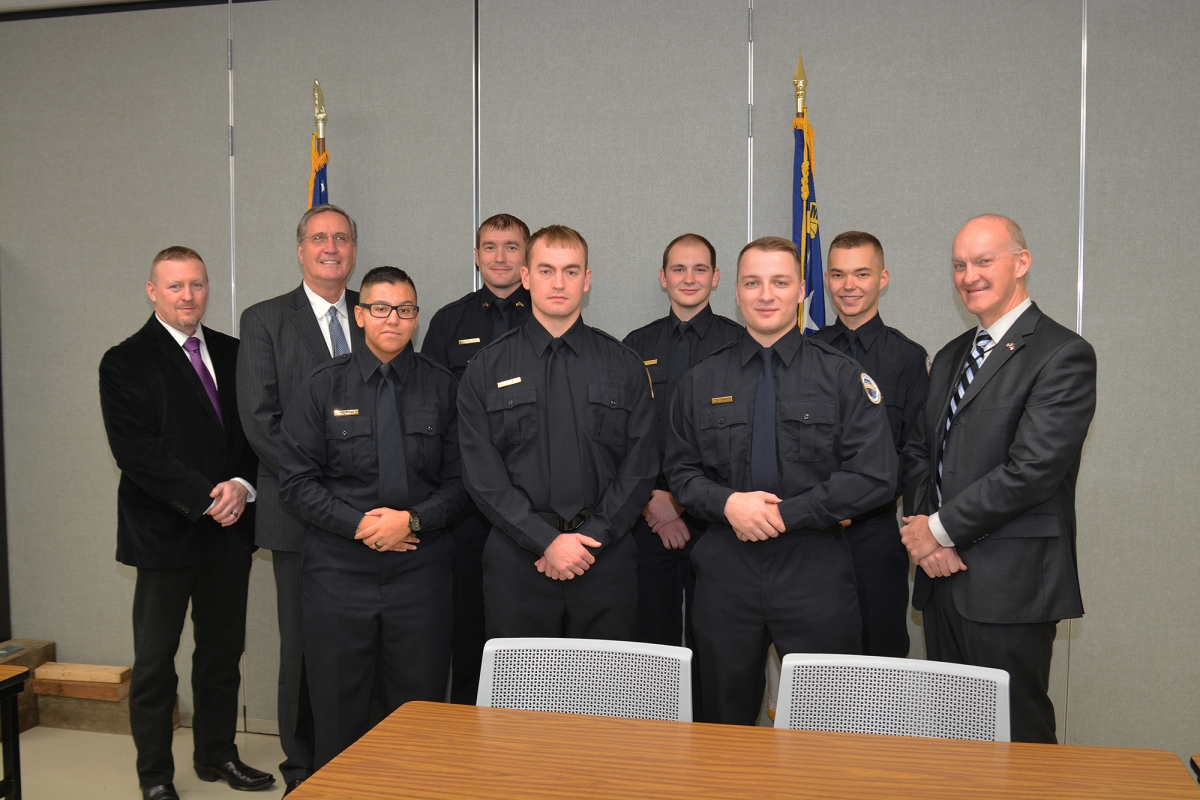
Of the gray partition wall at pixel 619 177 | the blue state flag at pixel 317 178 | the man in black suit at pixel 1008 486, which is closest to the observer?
the man in black suit at pixel 1008 486

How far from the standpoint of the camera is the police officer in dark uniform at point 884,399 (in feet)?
10.5

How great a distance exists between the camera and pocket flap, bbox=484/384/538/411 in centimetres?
282

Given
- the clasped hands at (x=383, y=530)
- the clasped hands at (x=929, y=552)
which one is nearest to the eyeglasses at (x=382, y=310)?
the clasped hands at (x=383, y=530)

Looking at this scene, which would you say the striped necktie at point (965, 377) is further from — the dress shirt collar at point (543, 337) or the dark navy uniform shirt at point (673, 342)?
the dress shirt collar at point (543, 337)

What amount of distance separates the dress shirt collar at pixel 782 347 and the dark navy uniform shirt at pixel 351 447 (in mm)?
1055

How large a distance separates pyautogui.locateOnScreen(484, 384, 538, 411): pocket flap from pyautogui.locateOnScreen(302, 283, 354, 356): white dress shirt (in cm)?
82

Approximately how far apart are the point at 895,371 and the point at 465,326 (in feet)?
5.71

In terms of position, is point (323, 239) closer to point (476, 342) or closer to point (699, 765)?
point (476, 342)

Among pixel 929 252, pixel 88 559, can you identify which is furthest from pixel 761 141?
pixel 88 559

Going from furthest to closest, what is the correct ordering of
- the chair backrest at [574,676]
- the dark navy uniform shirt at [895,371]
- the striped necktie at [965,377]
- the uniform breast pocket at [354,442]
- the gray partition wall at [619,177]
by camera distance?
the gray partition wall at [619,177]
the dark navy uniform shirt at [895,371]
the uniform breast pocket at [354,442]
the striped necktie at [965,377]
the chair backrest at [574,676]

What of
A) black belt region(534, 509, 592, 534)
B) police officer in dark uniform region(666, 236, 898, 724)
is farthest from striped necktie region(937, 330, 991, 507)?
black belt region(534, 509, 592, 534)

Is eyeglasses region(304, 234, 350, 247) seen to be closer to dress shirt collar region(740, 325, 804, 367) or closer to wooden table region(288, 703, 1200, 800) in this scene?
dress shirt collar region(740, 325, 804, 367)

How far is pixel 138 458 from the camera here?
3.18 m

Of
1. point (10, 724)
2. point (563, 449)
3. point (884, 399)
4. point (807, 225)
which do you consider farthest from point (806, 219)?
point (10, 724)
